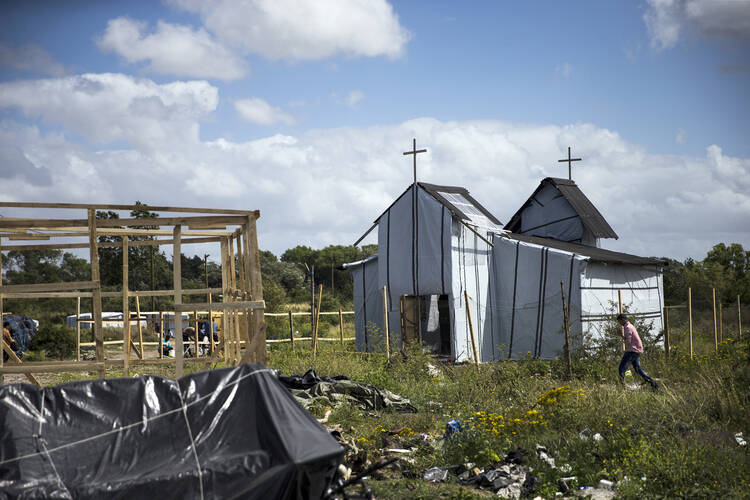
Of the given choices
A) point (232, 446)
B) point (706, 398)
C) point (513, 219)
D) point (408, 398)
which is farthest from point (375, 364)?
point (513, 219)

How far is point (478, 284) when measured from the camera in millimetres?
18484

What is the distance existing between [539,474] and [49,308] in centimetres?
4335

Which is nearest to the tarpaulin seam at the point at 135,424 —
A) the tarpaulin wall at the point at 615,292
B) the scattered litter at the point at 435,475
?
the scattered litter at the point at 435,475

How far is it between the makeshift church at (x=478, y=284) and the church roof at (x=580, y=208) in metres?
3.87

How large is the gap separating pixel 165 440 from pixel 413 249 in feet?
45.8

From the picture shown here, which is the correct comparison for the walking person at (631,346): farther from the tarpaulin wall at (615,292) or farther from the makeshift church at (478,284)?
the makeshift church at (478,284)

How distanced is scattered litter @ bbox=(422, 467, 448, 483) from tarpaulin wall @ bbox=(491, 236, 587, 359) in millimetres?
9732

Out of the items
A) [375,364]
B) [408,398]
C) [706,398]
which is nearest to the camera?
[706,398]

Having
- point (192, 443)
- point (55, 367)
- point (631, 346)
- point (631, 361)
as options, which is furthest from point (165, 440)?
point (631, 361)

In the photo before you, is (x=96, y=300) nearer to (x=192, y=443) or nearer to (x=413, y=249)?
(x=192, y=443)

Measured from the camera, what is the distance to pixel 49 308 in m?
43.1

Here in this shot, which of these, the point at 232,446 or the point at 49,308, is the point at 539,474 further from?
the point at 49,308

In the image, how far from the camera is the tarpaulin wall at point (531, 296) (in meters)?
17.1

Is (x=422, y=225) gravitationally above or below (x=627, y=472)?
above
